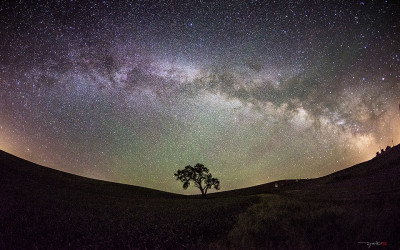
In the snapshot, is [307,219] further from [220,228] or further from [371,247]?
[220,228]

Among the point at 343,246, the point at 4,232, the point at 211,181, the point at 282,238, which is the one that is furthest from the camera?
the point at 211,181

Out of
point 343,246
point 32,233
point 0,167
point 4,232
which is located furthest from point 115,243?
point 0,167

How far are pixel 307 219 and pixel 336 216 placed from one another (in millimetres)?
1041

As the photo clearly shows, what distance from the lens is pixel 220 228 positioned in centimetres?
892

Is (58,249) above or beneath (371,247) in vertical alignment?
beneath

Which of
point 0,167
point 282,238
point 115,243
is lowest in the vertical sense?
point 115,243

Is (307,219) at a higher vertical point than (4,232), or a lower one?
higher

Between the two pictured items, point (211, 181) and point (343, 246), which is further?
point (211, 181)

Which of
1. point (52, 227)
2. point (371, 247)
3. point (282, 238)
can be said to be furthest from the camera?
point (52, 227)

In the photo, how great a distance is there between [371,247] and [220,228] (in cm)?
572

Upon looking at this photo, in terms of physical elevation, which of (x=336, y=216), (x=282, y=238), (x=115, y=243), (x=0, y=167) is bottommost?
(x=115, y=243)

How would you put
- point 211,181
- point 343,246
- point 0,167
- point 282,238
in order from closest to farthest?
point 343,246 → point 282,238 → point 0,167 → point 211,181

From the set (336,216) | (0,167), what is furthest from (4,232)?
(0,167)

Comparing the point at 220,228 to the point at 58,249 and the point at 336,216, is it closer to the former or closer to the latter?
the point at 336,216
